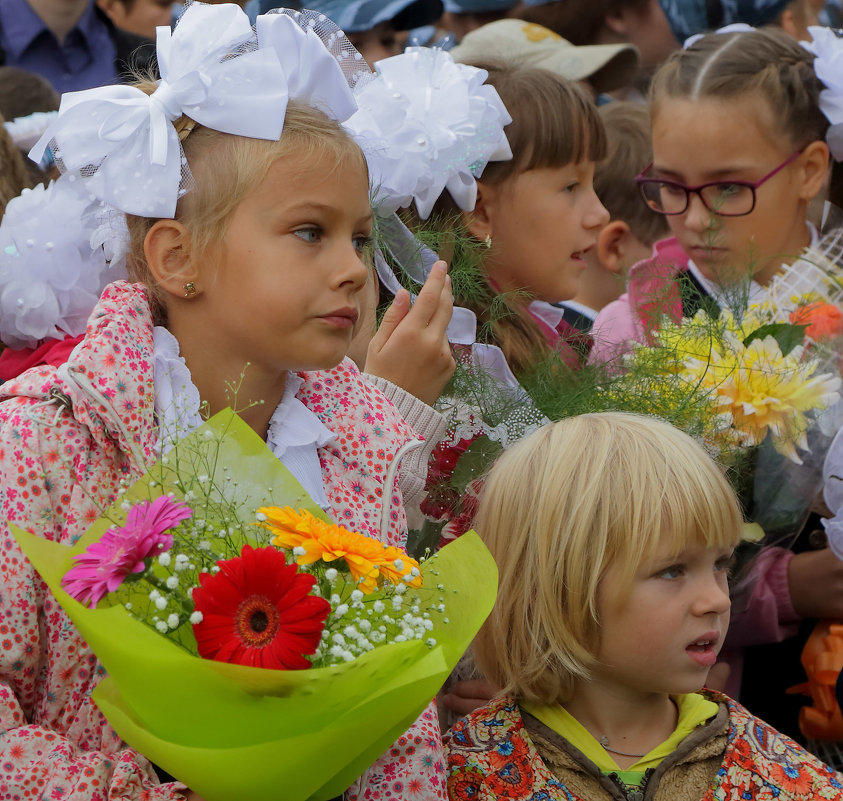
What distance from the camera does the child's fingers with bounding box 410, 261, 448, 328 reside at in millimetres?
2498

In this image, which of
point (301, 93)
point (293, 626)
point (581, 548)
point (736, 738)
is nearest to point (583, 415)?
point (581, 548)

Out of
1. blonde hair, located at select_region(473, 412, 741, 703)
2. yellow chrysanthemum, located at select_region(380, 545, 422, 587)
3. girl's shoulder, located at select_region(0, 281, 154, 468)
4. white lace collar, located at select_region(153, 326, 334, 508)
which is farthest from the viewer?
blonde hair, located at select_region(473, 412, 741, 703)

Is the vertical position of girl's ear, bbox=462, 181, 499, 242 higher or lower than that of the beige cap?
higher

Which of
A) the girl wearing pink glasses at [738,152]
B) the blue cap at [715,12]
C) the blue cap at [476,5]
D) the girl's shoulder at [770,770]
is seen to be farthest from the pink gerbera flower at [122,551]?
the blue cap at [715,12]

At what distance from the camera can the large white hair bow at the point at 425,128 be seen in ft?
9.02

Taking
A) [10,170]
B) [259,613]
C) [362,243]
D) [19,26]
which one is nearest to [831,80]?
[362,243]

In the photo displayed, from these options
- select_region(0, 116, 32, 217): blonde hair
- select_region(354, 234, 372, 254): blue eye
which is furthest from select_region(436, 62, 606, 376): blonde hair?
select_region(0, 116, 32, 217): blonde hair

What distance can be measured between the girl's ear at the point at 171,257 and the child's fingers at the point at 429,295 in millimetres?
495

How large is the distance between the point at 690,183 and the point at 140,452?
2190mm

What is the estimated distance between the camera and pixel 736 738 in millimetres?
2254

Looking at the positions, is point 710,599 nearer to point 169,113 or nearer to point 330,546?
point 330,546

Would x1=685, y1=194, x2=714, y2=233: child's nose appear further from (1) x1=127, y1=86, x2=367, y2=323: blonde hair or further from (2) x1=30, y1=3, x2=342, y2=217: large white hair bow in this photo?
(2) x1=30, y1=3, x2=342, y2=217: large white hair bow

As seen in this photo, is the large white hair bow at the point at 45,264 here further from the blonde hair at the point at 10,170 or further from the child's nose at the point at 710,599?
the child's nose at the point at 710,599

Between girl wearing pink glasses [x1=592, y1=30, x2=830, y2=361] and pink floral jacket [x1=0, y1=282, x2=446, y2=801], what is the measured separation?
5.46ft
